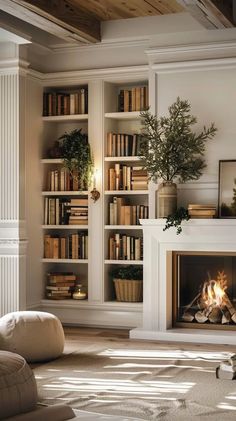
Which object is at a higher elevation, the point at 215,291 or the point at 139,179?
the point at 139,179

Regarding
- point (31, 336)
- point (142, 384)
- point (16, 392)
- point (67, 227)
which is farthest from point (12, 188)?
point (16, 392)

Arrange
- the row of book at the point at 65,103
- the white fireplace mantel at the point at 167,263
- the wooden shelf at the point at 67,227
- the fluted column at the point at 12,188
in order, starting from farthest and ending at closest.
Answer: the row of book at the point at 65,103 → the wooden shelf at the point at 67,227 → the fluted column at the point at 12,188 → the white fireplace mantel at the point at 167,263

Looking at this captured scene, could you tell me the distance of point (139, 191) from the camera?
288 inches

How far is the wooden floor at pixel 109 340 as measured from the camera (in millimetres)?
6254

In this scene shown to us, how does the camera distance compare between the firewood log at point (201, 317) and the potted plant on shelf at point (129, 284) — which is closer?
the firewood log at point (201, 317)

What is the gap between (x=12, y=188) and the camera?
23.4 feet

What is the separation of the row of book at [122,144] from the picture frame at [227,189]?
1.11 m

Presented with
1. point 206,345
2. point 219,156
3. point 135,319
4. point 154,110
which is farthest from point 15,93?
point 206,345

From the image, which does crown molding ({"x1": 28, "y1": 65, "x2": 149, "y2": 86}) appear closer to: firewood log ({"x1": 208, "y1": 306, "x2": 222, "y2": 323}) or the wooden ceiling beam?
the wooden ceiling beam

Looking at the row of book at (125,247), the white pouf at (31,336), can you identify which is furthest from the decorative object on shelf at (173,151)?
the white pouf at (31,336)

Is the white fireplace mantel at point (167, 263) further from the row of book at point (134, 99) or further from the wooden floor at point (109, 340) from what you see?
the row of book at point (134, 99)

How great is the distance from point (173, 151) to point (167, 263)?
1016 millimetres

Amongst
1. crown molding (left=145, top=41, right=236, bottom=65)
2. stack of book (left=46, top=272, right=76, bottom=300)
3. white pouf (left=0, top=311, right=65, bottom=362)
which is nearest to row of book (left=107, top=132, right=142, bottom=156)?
crown molding (left=145, top=41, right=236, bottom=65)

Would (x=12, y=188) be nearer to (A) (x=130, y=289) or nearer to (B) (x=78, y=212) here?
(B) (x=78, y=212)
